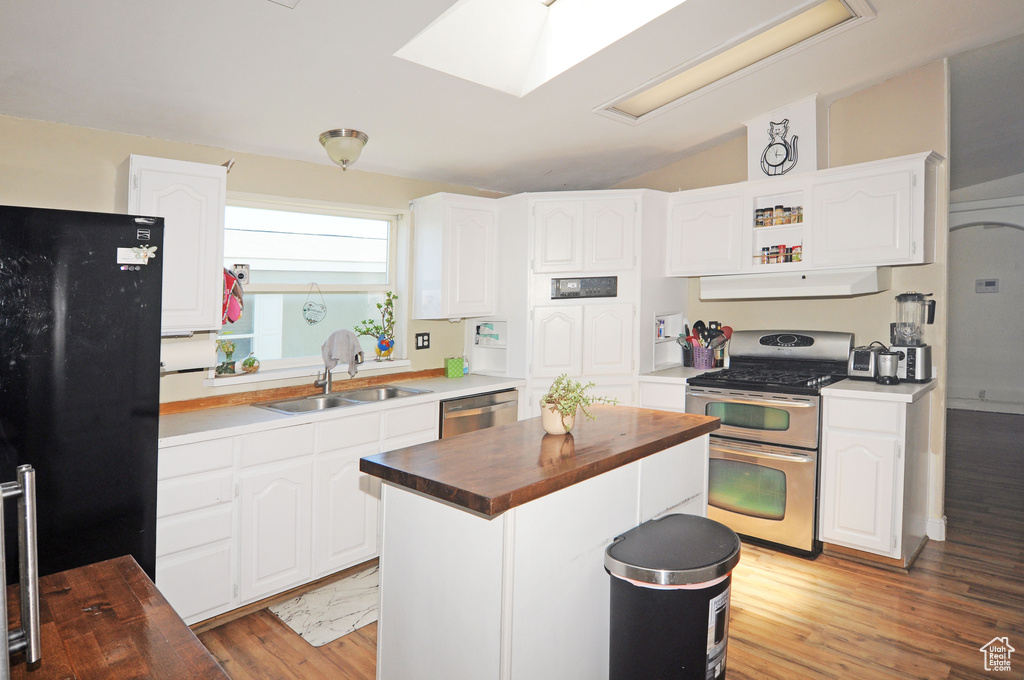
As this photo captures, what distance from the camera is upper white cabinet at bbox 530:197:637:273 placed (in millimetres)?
4078

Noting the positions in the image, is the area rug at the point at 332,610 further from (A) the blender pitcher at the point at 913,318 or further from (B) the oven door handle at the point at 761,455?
(A) the blender pitcher at the point at 913,318

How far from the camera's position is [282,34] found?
228cm

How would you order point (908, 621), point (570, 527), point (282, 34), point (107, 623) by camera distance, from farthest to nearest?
point (908, 621) < point (282, 34) < point (570, 527) < point (107, 623)

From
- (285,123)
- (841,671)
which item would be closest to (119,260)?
(285,123)

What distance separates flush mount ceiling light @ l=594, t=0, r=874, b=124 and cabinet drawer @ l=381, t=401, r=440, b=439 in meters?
2.00

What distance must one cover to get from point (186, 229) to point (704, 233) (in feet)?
10.3

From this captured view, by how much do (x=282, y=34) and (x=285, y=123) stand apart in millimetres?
759

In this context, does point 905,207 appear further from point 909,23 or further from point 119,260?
point 119,260

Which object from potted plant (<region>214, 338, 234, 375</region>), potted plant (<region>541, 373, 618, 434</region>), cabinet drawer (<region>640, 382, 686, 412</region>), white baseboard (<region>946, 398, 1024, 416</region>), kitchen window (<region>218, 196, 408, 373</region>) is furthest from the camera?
white baseboard (<region>946, 398, 1024, 416</region>)

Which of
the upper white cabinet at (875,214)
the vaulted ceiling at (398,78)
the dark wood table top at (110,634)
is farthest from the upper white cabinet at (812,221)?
the dark wood table top at (110,634)

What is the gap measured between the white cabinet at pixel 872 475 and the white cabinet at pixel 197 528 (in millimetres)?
3087

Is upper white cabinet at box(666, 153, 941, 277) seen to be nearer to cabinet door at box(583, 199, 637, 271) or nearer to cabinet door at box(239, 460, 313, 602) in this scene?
cabinet door at box(583, 199, 637, 271)

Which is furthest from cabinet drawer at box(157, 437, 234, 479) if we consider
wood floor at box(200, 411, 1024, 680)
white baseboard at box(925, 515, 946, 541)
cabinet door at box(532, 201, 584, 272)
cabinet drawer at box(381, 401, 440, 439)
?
white baseboard at box(925, 515, 946, 541)

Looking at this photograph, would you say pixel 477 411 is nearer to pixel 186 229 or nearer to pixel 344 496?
pixel 344 496
